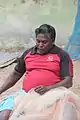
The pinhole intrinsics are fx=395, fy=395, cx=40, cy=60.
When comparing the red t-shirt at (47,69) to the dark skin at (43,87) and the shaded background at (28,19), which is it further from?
the shaded background at (28,19)

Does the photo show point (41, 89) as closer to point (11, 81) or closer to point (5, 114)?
point (5, 114)

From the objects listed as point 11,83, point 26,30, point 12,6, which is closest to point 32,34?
point 26,30

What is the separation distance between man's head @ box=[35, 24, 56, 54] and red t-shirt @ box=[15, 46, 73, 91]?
82mm

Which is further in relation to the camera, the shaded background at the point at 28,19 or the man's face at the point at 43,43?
the shaded background at the point at 28,19

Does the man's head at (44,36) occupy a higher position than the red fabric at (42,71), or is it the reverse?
the man's head at (44,36)

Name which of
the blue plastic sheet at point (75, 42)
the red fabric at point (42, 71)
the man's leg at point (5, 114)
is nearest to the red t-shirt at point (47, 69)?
the red fabric at point (42, 71)

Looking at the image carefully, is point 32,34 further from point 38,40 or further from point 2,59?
point 38,40

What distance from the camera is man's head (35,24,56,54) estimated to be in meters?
3.42

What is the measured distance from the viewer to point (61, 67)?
343cm

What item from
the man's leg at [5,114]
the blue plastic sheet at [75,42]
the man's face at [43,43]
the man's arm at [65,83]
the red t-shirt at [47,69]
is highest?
the man's face at [43,43]

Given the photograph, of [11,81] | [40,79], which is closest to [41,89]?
[40,79]

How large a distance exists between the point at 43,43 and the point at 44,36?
0.06 m

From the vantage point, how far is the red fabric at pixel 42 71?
3.37 m

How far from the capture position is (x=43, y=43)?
11.3ft
